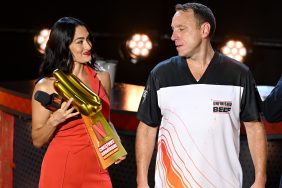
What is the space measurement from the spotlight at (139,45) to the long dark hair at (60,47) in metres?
2.94

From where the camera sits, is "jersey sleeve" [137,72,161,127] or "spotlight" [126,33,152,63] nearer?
"jersey sleeve" [137,72,161,127]

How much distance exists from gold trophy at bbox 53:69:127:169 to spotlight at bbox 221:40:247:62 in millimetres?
3103

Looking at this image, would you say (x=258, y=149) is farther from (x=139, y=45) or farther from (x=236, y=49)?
(x=139, y=45)

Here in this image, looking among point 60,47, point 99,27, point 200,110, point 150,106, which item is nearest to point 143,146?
point 150,106

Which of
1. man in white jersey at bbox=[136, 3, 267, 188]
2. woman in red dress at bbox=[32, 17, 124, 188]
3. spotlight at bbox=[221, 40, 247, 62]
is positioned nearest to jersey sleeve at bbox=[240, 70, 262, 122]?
man in white jersey at bbox=[136, 3, 267, 188]

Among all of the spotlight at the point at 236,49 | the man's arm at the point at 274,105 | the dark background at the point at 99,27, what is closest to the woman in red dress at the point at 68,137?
the man's arm at the point at 274,105

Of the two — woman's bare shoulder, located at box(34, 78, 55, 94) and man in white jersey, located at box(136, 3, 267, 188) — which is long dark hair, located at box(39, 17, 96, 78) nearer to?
woman's bare shoulder, located at box(34, 78, 55, 94)

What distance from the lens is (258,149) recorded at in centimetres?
261

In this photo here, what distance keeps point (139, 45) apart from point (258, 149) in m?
3.36

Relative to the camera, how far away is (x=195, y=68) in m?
2.61

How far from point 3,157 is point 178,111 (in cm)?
201

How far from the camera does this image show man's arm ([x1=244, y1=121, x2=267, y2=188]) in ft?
8.54

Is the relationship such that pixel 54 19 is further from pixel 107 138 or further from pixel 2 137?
pixel 107 138

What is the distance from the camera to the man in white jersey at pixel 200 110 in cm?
253
